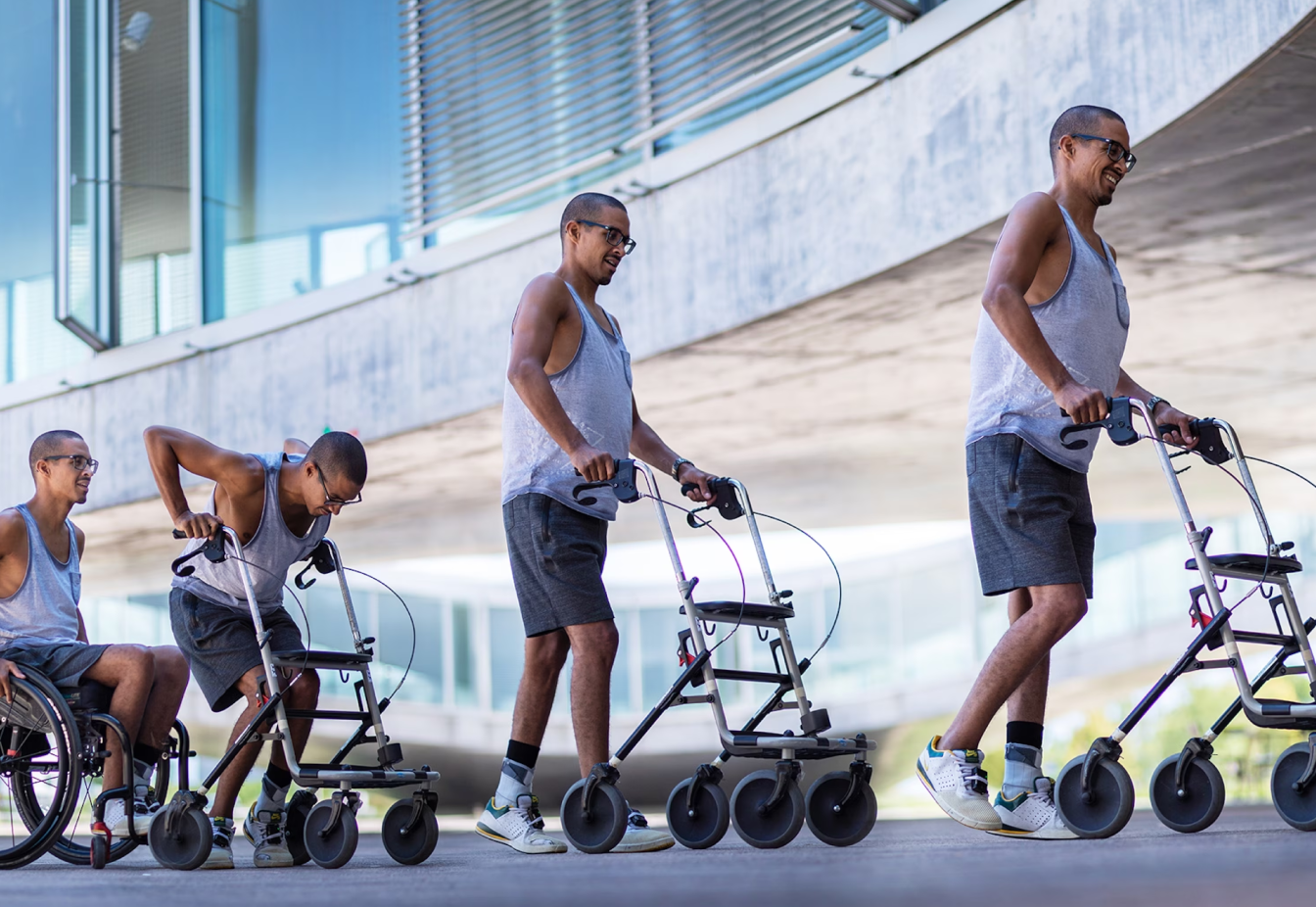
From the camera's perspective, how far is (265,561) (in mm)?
4773

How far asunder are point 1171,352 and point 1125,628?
12.8 metres

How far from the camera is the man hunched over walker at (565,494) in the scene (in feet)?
14.2

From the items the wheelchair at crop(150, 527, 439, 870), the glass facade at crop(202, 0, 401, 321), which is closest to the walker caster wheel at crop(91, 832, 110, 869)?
the wheelchair at crop(150, 527, 439, 870)

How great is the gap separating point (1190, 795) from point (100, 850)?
2.92m

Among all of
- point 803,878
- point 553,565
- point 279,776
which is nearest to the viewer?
point 803,878

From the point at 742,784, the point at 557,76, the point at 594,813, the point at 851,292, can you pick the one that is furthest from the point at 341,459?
the point at 557,76

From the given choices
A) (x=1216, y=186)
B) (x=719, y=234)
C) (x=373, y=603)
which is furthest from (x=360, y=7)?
(x=373, y=603)

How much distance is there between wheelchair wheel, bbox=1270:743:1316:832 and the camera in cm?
386

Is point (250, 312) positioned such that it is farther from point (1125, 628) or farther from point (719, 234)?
point (1125, 628)

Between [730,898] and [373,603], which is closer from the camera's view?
[730,898]

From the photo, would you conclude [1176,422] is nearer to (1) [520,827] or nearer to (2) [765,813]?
(2) [765,813]

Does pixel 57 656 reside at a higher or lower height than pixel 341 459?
lower

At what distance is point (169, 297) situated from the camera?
11727 mm

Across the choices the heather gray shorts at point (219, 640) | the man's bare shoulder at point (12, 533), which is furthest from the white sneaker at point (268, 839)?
the man's bare shoulder at point (12, 533)
